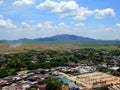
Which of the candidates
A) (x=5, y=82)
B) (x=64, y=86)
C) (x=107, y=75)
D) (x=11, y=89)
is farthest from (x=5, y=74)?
(x=107, y=75)

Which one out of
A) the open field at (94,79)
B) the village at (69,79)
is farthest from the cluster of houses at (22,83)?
the open field at (94,79)

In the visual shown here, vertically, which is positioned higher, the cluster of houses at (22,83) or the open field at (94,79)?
the cluster of houses at (22,83)

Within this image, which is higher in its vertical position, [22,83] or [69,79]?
[22,83]

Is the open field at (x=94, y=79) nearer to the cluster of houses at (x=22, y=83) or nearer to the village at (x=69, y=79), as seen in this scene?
the village at (x=69, y=79)

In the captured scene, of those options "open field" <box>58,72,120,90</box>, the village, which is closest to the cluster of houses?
the village

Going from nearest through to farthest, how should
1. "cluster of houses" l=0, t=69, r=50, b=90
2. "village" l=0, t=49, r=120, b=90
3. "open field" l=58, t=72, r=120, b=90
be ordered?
"cluster of houses" l=0, t=69, r=50, b=90 → "village" l=0, t=49, r=120, b=90 → "open field" l=58, t=72, r=120, b=90

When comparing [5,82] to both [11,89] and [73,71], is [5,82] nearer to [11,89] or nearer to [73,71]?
[11,89]

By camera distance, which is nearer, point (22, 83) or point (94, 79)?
point (22, 83)

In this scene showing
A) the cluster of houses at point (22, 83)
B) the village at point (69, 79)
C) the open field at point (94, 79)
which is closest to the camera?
the cluster of houses at point (22, 83)

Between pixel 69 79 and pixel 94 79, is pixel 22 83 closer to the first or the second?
pixel 69 79

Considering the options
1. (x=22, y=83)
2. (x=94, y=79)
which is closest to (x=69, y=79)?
(x=94, y=79)

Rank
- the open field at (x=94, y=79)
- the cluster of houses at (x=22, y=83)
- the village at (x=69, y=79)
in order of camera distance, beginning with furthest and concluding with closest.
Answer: the open field at (x=94, y=79), the village at (x=69, y=79), the cluster of houses at (x=22, y=83)

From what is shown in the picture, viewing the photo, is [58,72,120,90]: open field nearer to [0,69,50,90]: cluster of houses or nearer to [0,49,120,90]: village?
[0,49,120,90]: village
